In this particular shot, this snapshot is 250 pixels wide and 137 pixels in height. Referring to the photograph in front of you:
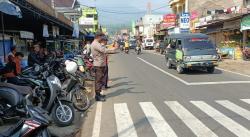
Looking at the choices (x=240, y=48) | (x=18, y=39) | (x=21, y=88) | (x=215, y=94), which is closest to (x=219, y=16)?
(x=240, y=48)

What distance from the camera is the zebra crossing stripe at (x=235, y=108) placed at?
29.7 ft

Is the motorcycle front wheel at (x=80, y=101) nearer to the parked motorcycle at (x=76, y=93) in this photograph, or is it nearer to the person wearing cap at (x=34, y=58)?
the parked motorcycle at (x=76, y=93)

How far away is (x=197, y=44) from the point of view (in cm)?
1928

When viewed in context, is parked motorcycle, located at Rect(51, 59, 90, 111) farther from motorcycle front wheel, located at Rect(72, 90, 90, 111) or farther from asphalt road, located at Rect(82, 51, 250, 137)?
asphalt road, located at Rect(82, 51, 250, 137)

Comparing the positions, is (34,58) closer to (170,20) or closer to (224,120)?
(224,120)

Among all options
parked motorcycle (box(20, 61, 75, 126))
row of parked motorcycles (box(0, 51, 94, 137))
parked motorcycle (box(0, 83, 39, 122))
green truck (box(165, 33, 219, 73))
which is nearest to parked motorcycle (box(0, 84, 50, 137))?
row of parked motorcycles (box(0, 51, 94, 137))

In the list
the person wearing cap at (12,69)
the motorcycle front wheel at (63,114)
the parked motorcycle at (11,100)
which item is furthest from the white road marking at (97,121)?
the person wearing cap at (12,69)

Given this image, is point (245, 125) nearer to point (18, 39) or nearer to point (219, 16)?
point (18, 39)

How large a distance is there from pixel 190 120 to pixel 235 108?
1.89 metres

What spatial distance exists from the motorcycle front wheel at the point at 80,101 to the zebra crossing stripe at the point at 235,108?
368cm

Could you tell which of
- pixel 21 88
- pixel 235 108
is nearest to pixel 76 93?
pixel 21 88

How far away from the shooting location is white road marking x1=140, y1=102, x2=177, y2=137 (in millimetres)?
7406

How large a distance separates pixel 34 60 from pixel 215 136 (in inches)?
296

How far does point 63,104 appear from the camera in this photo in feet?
27.3
